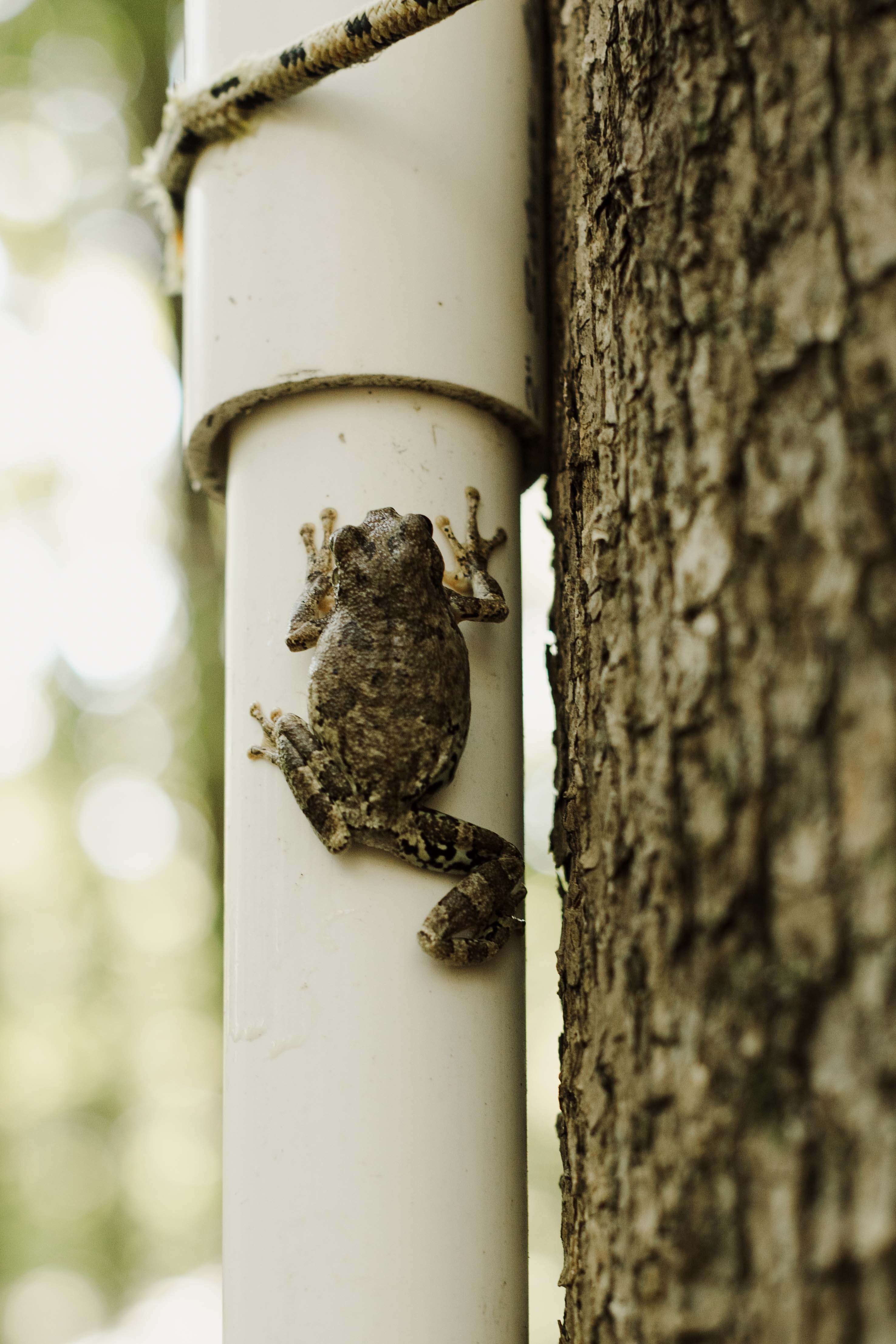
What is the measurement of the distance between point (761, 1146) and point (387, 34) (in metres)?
1.61

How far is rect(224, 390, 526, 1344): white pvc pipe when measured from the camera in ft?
4.62

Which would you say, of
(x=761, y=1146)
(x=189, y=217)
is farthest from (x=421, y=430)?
(x=761, y=1146)

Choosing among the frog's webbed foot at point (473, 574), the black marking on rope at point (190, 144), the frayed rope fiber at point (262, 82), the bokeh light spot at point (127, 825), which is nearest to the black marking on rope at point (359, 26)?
the frayed rope fiber at point (262, 82)

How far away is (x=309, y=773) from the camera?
157cm

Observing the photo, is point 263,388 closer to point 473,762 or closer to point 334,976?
point 473,762

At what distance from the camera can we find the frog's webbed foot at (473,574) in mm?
1735

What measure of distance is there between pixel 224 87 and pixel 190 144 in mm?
142

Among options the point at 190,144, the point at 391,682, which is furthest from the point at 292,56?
the point at 391,682

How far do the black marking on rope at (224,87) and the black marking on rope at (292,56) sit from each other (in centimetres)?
10

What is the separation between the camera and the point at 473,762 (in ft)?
5.45

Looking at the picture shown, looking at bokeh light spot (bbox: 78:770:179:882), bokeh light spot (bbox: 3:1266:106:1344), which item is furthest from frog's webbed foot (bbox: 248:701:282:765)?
bokeh light spot (bbox: 3:1266:106:1344)

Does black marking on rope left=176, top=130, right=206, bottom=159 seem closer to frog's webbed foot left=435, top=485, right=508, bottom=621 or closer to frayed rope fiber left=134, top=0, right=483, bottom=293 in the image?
frayed rope fiber left=134, top=0, right=483, bottom=293

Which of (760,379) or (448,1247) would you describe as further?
(448,1247)

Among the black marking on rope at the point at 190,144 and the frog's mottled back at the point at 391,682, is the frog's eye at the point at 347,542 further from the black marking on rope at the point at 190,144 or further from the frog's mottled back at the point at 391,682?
the black marking on rope at the point at 190,144
